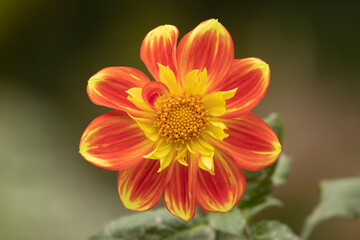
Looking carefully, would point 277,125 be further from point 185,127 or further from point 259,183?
point 185,127

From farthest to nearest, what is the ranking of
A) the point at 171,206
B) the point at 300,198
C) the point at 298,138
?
the point at 298,138, the point at 300,198, the point at 171,206

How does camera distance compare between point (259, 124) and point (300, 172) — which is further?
point (300, 172)

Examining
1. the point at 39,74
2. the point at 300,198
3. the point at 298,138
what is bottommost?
the point at 300,198

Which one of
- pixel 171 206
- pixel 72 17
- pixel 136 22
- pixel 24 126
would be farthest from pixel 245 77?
pixel 72 17

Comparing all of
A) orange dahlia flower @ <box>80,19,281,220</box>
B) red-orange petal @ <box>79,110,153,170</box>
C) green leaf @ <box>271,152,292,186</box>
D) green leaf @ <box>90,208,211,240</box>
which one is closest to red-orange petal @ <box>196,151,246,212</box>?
orange dahlia flower @ <box>80,19,281,220</box>

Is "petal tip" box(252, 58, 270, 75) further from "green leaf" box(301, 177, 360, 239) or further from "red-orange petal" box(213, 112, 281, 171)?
"green leaf" box(301, 177, 360, 239)

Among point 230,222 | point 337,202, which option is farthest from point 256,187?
point 337,202

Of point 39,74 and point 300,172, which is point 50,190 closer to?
point 39,74
